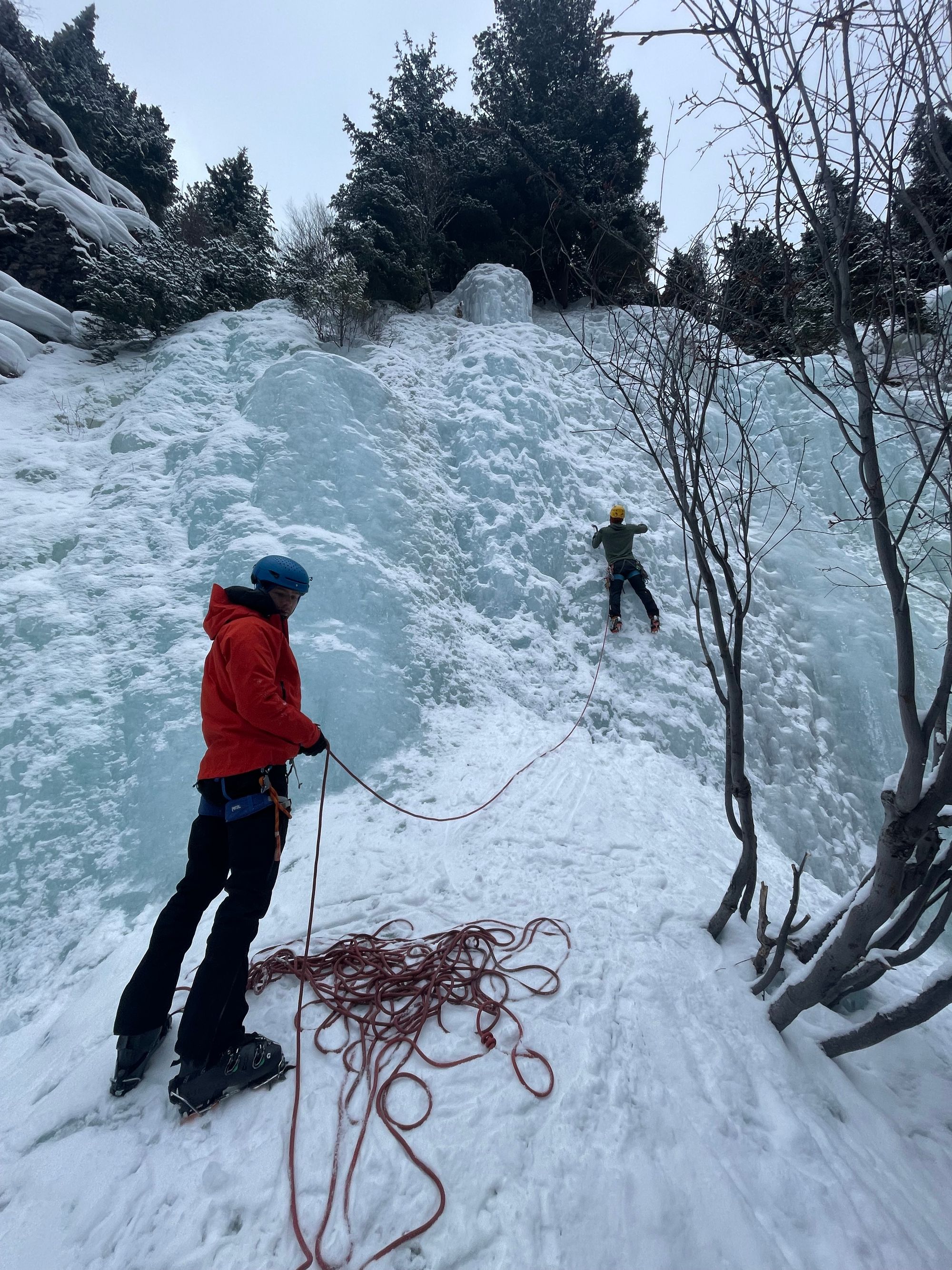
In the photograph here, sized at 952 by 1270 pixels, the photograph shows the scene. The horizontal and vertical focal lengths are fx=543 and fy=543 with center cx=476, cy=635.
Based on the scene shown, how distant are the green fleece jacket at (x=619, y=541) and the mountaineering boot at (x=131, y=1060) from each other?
5416 mm

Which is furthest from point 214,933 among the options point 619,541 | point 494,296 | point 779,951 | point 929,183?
point 494,296

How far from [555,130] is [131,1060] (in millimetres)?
15278

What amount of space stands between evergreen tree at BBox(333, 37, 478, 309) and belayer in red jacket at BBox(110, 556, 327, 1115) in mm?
9585

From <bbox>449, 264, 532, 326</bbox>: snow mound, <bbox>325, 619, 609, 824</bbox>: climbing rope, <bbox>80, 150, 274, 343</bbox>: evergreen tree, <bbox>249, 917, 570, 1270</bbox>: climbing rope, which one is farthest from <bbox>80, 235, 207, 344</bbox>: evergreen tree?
<bbox>249, 917, 570, 1270</bbox>: climbing rope

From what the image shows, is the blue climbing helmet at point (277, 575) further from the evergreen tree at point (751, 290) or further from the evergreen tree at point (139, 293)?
the evergreen tree at point (139, 293)

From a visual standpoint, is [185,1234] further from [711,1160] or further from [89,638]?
[89,638]

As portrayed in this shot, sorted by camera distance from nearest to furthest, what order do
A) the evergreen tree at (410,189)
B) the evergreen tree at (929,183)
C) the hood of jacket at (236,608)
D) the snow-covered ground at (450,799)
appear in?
1. the evergreen tree at (929,183)
2. the snow-covered ground at (450,799)
3. the hood of jacket at (236,608)
4. the evergreen tree at (410,189)

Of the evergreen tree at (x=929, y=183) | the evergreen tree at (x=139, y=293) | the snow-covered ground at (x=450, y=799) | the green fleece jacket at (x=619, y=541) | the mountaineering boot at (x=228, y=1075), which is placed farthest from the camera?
the evergreen tree at (x=139, y=293)

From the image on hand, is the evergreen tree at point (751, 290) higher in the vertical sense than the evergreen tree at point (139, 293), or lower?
lower

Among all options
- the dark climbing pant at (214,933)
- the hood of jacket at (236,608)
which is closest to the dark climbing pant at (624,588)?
the hood of jacket at (236,608)

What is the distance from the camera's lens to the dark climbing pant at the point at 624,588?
19.0ft

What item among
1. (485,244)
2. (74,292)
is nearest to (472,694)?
(74,292)

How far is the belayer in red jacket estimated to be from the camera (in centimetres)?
195

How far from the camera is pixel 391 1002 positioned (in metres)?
2.34
